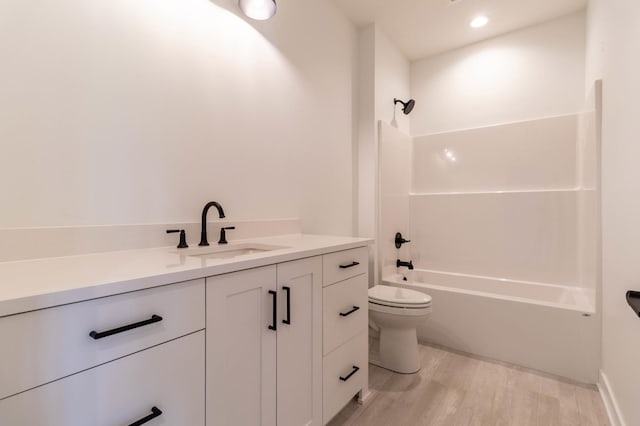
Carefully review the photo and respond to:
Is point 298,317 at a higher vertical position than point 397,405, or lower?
higher

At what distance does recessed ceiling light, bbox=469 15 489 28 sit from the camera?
2.41 m

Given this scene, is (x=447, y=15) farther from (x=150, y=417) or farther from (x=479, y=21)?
(x=150, y=417)

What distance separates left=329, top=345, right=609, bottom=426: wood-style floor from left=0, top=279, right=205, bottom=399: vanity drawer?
1157 mm

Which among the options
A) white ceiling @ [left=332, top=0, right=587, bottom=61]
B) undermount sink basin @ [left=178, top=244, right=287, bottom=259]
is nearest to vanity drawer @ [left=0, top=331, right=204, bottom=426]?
undermount sink basin @ [left=178, top=244, right=287, bottom=259]

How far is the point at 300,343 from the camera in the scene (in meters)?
1.15

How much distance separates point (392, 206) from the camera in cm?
268

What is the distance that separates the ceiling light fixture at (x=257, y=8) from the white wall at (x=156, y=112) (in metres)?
0.08

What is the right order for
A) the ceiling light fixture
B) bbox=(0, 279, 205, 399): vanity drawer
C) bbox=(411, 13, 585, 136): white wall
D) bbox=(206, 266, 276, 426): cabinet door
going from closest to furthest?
bbox=(0, 279, 205, 399): vanity drawer → bbox=(206, 266, 276, 426): cabinet door → the ceiling light fixture → bbox=(411, 13, 585, 136): white wall

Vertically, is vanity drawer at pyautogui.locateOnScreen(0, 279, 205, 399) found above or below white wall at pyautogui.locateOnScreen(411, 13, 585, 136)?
below

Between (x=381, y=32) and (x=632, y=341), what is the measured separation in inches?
106

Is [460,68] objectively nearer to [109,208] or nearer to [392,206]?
[392,206]

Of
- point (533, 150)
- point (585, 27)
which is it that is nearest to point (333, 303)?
point (533, 150)

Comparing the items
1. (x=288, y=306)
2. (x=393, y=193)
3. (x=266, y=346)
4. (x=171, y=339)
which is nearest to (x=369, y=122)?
(x=393, y=193)

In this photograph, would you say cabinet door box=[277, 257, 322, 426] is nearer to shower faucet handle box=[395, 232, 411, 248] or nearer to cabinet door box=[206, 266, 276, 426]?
cabinet door box=[206, 266, 276, 426]
